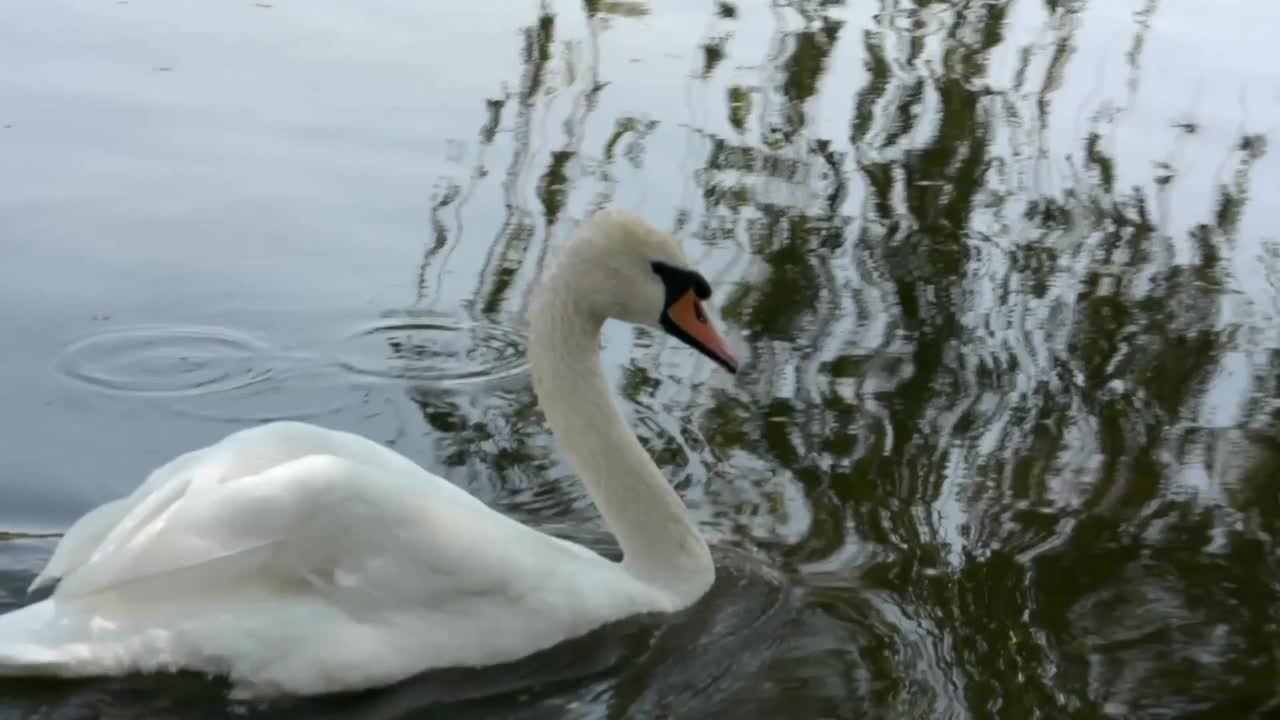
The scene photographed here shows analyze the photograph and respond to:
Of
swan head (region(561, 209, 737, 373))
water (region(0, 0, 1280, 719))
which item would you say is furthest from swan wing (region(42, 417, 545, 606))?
swan head (region(561, 209, 737, 373))

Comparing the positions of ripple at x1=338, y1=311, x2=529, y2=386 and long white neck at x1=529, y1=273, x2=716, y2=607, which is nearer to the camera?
long white neck at x1=529, y1=273, x2=716, y2=607

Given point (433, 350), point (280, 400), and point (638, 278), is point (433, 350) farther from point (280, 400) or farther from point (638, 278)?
point (638, 278)

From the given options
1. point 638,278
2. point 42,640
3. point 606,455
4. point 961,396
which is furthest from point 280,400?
point 961,396

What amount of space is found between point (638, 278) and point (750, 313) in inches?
61.4

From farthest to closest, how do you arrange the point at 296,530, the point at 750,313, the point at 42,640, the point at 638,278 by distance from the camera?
the point at 750,313 → the point at 638,278 → the point at 296,530 → the point at 42,640

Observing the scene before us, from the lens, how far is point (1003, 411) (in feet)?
16.2

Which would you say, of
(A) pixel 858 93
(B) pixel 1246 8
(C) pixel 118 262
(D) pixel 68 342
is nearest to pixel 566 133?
(A) pixel 858 93

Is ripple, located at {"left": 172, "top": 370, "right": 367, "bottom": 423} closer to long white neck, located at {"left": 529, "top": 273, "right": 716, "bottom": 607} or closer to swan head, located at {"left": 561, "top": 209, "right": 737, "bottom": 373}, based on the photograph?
long white neck, located at {"left": 529, "top": 273, "right": 716, "bottom": 607}

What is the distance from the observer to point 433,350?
Result: 5262 mm

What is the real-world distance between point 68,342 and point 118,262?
0.66m

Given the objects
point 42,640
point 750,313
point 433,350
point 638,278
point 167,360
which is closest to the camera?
point 42,640

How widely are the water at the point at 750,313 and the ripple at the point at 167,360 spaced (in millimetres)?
16

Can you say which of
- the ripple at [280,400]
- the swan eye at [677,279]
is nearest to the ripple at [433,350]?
the ripple at [280,400]

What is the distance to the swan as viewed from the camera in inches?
132
